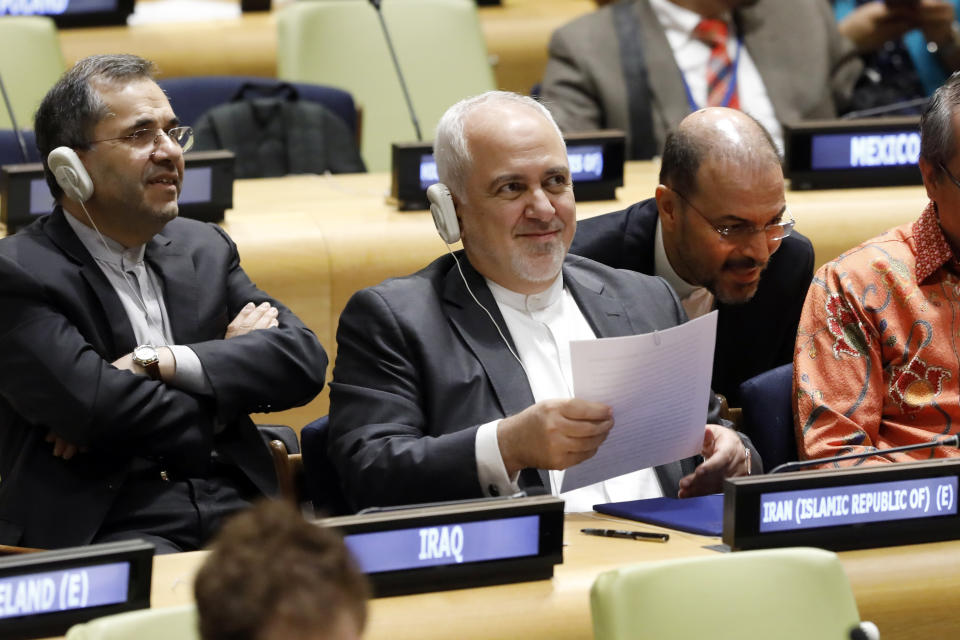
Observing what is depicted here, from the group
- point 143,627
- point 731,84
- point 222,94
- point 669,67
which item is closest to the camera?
point 143,627

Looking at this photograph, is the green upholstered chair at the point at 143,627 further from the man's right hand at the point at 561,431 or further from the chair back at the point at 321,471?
the chair back at the point at 321,471

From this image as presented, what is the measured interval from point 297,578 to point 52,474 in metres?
1.57

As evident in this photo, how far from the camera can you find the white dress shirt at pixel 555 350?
2.35 metres

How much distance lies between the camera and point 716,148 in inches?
109

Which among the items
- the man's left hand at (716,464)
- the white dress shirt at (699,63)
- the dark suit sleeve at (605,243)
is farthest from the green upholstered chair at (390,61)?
the man's left hand at (716,464)

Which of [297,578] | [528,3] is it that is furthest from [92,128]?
[528,3]

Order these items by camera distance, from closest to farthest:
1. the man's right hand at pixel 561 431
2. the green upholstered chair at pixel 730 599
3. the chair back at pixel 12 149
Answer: the green upholstered chair at pixel 730 599 → the man's right hand at pixel 561 431 → the chair back at pixel 12 149

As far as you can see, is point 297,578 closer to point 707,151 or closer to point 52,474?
point 52,474

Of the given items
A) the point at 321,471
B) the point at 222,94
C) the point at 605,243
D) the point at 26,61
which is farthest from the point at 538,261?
the point at 26,61

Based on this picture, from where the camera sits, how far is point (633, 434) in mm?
2125

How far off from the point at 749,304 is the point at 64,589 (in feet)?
5.28

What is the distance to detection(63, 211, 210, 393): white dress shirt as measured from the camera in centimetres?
254

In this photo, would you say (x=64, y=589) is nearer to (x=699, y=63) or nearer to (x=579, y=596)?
(x=579, y=596)

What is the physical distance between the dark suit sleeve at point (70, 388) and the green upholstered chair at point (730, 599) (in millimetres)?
1026
